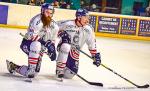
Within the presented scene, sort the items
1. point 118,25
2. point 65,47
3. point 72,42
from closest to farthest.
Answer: point 65,47, point 72,42, point 118,25

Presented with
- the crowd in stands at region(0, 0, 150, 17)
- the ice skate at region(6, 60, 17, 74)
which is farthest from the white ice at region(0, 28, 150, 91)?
the crowd in stands at region(0, 0, 150, 17)

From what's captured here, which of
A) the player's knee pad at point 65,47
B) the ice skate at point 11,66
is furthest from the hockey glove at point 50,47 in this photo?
the ice skate at point 11,66

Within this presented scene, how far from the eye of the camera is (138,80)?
6629mm

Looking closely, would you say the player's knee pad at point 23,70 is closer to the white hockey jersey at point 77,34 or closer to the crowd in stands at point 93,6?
the white hockey jersey at point 77,34

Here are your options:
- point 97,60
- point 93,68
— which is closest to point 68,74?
point 97,60

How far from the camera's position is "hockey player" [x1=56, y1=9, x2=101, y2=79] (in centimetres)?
580

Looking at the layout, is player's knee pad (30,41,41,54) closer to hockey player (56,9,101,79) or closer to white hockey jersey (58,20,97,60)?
hockey player (56,9,101,79)

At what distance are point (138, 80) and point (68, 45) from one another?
4.50 feet

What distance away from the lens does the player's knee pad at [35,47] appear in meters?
5.45

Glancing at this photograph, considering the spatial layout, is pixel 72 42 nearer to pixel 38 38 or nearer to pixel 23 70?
pixel 38 38

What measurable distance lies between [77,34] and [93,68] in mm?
1572

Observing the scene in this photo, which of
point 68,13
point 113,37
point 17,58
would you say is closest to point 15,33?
point 68,13

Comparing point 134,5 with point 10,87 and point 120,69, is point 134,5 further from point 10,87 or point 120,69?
point 10,87

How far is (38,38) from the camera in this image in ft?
18.1
